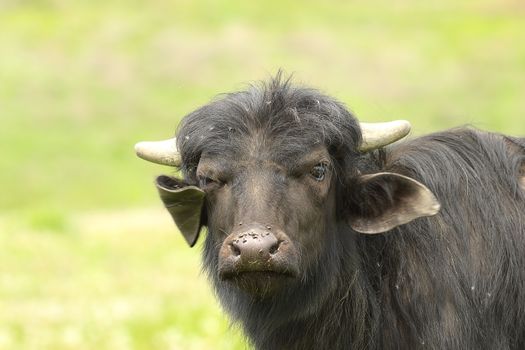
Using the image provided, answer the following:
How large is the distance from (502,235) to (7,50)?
1893 inches

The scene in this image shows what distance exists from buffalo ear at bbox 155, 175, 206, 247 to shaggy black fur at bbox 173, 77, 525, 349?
12cm

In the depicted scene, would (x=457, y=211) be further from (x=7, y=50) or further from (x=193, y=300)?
(x=7, y=50)

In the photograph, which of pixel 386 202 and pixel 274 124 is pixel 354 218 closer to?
pixel 386 202

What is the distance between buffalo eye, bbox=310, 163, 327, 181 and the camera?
7.90 metres

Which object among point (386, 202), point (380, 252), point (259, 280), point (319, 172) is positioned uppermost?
point (319, 172)

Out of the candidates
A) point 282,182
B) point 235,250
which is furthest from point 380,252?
point 235,250

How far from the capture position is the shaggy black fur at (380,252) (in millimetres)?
8016

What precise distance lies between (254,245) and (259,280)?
0.34 metres

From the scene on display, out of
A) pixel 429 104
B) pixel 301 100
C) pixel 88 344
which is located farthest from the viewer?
pixel 429 104

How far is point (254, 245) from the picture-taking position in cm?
712

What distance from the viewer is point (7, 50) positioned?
54.2 meters

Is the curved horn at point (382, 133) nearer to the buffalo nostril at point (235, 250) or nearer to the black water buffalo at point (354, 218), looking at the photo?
the black water buffalo at point (354, 218)

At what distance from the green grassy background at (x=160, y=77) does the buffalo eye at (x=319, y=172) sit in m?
12.9

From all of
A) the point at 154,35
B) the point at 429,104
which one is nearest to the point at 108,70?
the point at 154,35
